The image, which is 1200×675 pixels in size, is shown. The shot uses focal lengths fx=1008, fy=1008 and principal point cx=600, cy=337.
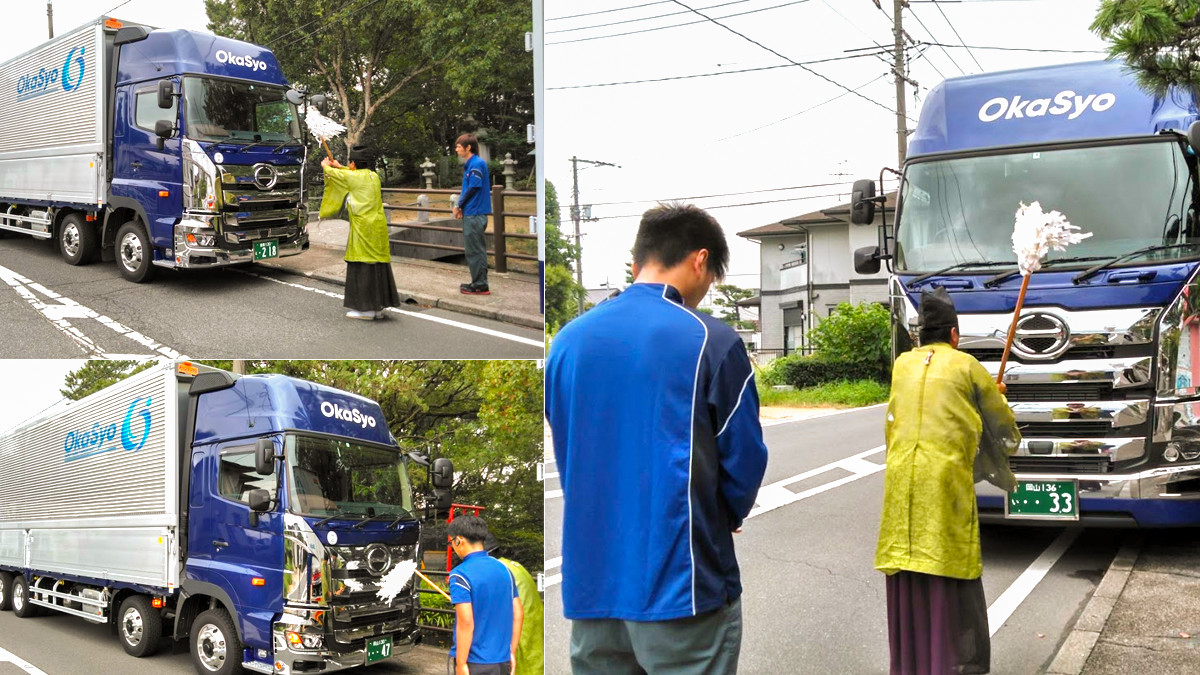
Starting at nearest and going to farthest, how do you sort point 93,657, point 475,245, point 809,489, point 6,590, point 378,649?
point 809,489 < point 475,245 < point 378,649 < point 93,657 < point 6,590

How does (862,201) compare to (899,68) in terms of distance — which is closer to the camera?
(899,68)

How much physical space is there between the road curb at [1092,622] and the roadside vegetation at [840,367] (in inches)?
34.8

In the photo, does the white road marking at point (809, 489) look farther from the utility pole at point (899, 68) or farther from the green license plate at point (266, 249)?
the green license plate at point (266, 249)

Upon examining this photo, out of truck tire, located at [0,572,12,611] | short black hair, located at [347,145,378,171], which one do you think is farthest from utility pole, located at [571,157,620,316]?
truck tire, located at [0,572,12,611]

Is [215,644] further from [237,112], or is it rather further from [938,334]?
[938,334]

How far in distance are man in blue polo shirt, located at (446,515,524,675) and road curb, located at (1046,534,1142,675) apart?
6.59 ft

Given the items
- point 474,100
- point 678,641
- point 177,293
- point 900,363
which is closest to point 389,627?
point 177,293

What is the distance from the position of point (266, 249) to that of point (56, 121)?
1070mm

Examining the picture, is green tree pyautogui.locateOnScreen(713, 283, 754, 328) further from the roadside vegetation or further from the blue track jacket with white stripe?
the roadside vegetation

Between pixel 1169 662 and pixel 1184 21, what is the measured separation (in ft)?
5.51

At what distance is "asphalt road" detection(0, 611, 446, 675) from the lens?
5.13 metres

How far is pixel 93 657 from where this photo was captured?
5625 millimetres

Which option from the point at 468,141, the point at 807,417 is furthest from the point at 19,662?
the point at 807,417

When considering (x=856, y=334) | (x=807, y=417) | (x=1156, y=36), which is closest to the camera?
(x=1156, y=36)
